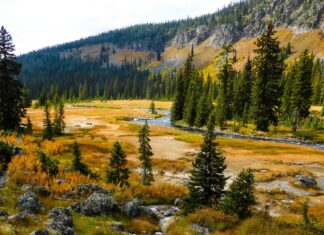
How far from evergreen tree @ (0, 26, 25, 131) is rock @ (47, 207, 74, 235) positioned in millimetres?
31138

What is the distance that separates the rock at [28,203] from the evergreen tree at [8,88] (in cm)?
2960

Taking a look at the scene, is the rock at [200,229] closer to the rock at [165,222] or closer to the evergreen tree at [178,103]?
the rock at [165,222]

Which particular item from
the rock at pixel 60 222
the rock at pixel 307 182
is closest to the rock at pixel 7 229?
the rock at pixel 60 222

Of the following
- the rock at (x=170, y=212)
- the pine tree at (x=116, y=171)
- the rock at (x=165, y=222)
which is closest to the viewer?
the rock at (x=165, y=222)

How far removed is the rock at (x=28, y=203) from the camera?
39.2 ft

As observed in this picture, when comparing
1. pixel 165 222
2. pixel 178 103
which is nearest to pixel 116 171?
pixel 165 222

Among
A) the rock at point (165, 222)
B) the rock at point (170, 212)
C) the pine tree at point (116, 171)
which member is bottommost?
the rock at point (170, 212)

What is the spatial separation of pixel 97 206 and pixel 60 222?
2.96m

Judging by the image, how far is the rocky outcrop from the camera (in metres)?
13.4

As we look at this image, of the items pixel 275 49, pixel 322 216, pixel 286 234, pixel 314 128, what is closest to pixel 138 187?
pixel 286 234

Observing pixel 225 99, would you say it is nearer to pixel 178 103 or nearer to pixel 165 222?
pixel 178 103

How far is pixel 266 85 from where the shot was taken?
5950cm

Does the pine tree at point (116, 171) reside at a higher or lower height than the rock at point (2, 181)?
lower

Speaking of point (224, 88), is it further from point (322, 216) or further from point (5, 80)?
point (322, 216)
